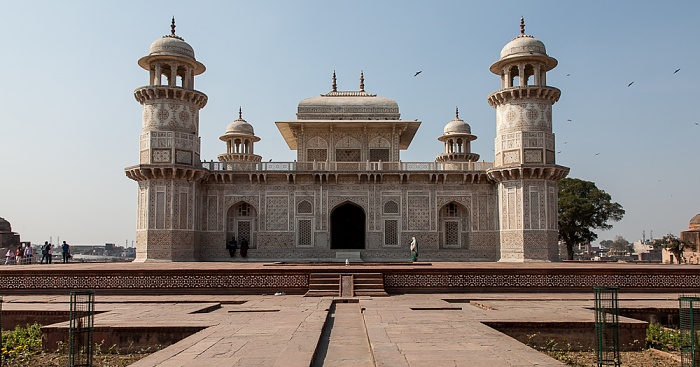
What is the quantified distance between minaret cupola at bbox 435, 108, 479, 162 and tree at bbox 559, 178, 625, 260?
780 cm

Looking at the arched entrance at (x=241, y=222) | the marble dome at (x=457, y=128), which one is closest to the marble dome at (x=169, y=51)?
the arched entrance at (x=241, y=222)

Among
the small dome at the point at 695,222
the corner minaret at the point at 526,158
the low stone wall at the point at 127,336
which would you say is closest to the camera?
the low stone wall at the point at 127,336

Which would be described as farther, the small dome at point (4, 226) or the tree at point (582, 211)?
the tree at point (582, 211)

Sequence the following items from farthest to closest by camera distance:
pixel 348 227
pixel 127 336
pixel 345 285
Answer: pixel 348 227, pixel 345 285, pixel 127 336

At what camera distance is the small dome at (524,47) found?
22948 millimetres

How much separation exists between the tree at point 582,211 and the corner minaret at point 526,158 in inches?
628

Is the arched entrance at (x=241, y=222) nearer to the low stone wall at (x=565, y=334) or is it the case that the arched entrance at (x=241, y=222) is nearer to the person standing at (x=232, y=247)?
the person standing at (x=232, y=247)

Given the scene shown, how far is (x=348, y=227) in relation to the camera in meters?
25.7

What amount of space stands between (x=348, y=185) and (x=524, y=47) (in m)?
8.27

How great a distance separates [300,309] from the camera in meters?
10.9

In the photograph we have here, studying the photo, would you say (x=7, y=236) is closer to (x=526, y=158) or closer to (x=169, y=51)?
(x=169, y=51)

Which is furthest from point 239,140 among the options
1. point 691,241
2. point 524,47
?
point 691,241

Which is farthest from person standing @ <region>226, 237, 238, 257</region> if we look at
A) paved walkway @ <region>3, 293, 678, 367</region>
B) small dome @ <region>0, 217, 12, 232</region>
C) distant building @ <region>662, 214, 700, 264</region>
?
distant building @ <region>662, 214, 700, 264</region>

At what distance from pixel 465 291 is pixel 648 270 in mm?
4461
